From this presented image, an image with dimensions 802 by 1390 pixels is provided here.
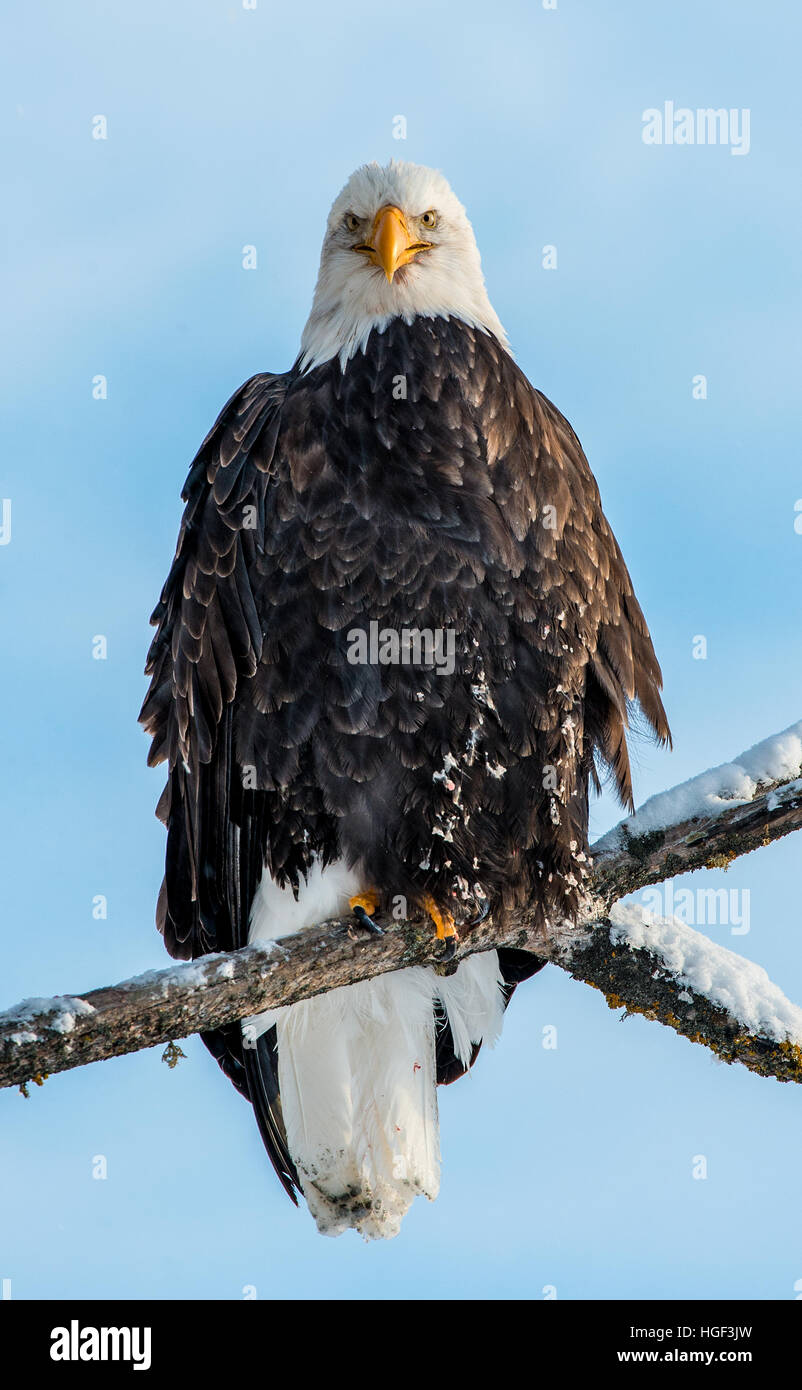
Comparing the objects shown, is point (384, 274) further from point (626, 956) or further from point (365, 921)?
point (626, 956)

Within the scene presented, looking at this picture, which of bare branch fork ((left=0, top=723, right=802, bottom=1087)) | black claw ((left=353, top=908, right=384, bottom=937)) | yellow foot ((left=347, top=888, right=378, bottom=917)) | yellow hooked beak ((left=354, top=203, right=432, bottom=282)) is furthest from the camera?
yellow hooked beak ((left=354, top=203, right=432, bottom=282))

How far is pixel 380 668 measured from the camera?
4.91 meters

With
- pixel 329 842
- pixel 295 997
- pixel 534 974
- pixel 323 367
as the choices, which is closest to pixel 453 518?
pixel 323 367

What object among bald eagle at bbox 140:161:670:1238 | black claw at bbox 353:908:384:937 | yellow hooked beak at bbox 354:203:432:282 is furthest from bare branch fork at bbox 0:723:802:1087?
yellow hooked beak at bbox 354:203:432:282

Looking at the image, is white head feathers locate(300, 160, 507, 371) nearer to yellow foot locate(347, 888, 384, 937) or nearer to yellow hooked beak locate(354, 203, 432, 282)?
yellow hooked beak locate(354, 203, 432, 282)

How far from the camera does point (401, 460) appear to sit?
5043mm

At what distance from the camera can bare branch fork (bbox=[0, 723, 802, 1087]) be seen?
13.2 feet

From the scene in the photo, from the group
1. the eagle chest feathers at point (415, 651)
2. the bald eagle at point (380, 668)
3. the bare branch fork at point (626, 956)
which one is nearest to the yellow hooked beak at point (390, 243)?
the bald eagle at point (380, 668)

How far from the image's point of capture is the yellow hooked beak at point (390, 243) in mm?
5383

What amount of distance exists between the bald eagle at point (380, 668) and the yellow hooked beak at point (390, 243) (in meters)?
0.01

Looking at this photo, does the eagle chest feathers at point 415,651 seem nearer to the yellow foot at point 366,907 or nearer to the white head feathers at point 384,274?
the yellow foot at point 366,907

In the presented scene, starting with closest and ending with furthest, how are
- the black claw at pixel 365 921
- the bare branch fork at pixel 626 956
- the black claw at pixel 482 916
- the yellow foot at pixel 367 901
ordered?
the bare branch fork at pixel 626 956, the black claw at pixel 365 921, the yellow foot at pixel 367 901, the black claw at pixel 482 916

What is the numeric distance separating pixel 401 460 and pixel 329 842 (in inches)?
57.1

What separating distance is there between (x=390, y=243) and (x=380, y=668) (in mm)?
1767
